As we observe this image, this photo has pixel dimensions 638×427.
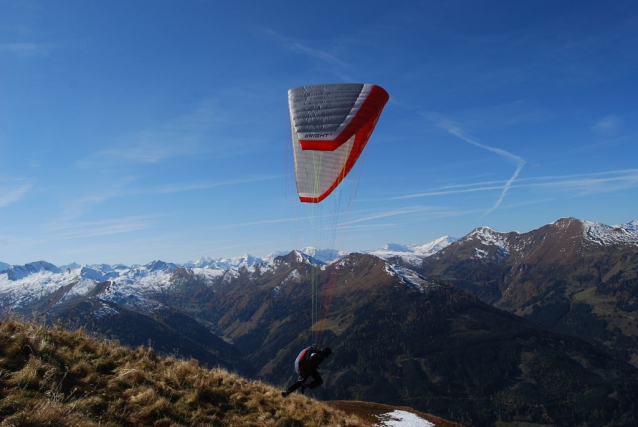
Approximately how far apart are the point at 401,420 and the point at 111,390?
18558mm

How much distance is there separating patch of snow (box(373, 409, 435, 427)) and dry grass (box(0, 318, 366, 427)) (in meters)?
8.27

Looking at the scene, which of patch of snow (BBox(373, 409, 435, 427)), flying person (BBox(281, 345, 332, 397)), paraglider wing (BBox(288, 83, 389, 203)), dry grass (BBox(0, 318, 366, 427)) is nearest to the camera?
dry grass (BBox(0, 318, 366, 427))

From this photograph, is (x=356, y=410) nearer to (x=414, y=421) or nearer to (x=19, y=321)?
(x=414, y=421)

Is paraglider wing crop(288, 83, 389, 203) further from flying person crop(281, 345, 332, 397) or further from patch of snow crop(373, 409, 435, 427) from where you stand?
patch of snow crop(373, 409, 435, 427)

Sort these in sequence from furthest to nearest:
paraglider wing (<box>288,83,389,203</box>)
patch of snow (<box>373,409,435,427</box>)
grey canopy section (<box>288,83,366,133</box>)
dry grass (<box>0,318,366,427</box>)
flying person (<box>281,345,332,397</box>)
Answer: patch of snow (<box>373,409,435,427</box>), grey canopy section (<box>288,83,366,133</box>), paraglider wing (<box>288,83,389,203</box>), flying person (<box>281,345,332,397</box>), dry grass (<box>0,318,366,427</box>)

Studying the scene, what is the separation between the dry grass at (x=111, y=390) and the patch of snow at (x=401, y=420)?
8.27 meters

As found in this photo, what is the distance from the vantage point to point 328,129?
65.6 feet

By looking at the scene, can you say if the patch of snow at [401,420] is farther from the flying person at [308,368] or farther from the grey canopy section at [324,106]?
the grey canopy section at [324,106]

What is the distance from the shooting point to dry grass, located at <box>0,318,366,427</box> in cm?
838

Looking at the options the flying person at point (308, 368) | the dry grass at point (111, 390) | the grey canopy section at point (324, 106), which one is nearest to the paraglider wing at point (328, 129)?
the grey canopy section at point (324, 106)

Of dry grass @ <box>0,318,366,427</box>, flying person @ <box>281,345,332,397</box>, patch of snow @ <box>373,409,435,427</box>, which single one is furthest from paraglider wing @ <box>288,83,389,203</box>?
patch of snow @ <box>373,409,435,427</box>

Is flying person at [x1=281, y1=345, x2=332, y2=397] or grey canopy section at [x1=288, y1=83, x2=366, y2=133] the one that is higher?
grey canopy section at [x1=288, y1=83, x2=366, y2=133]

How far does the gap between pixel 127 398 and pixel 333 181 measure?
15153 mm

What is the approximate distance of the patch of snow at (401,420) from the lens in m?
22.0
